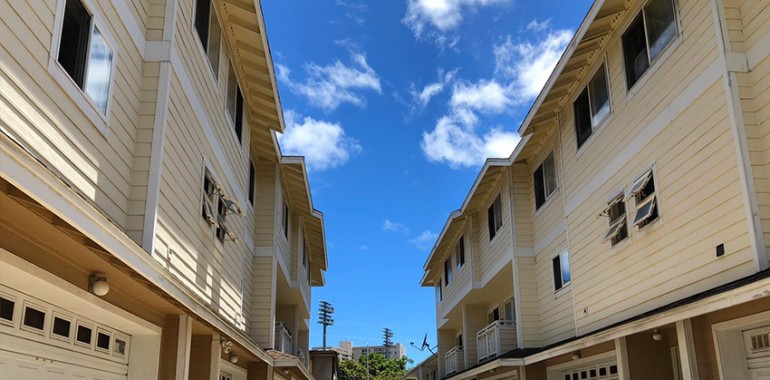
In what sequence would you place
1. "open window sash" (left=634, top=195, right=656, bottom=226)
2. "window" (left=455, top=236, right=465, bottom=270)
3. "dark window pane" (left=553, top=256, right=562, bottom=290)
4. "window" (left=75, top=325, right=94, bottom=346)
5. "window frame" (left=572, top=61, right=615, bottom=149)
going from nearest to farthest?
"window" (left=75, top=325, right=94, bottom=346) → "open window sash" (left=634, top=195, right=656, bottom=226) → "window frame" (left=572, top=61, right=615, bottom=149) → "dark window pane" (left=553, top=256, right=562, bottom=290) → "window" (left=455, top=236, right=465, bottom=270)

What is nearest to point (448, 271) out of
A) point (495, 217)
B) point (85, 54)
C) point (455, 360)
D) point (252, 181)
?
point (455, 360)

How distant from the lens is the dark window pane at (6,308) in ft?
17.3

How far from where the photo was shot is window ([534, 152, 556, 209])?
1589 cm

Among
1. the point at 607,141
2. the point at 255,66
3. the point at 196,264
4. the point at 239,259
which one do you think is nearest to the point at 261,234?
the point at 239,259

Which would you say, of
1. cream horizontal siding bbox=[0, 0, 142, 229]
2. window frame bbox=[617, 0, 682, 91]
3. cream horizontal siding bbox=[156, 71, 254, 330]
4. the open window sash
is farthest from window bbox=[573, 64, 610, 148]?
cream horizontal siding bbox=[0, 0, 142, 229]

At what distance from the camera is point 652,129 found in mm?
10391

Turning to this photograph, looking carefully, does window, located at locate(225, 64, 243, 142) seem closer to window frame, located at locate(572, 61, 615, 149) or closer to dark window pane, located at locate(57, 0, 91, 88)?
dark window pane, located at locate(57, 0, 91, 88)

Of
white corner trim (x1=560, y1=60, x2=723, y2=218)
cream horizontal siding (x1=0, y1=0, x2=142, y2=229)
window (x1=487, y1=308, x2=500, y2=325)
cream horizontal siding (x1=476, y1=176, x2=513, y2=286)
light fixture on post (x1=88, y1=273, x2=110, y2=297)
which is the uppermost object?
cream horizontal siding (x1=476, y1=176, x2=513, y2=286)

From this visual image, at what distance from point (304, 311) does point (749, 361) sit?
19577 mm

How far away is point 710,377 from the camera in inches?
332

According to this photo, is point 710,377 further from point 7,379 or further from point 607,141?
point 7,379

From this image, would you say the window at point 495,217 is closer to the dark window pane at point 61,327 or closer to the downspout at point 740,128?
the downspout at point 740,128

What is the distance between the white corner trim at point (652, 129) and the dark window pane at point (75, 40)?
7143 millimetres

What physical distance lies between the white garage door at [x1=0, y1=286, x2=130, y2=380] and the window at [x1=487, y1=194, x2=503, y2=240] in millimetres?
13161
